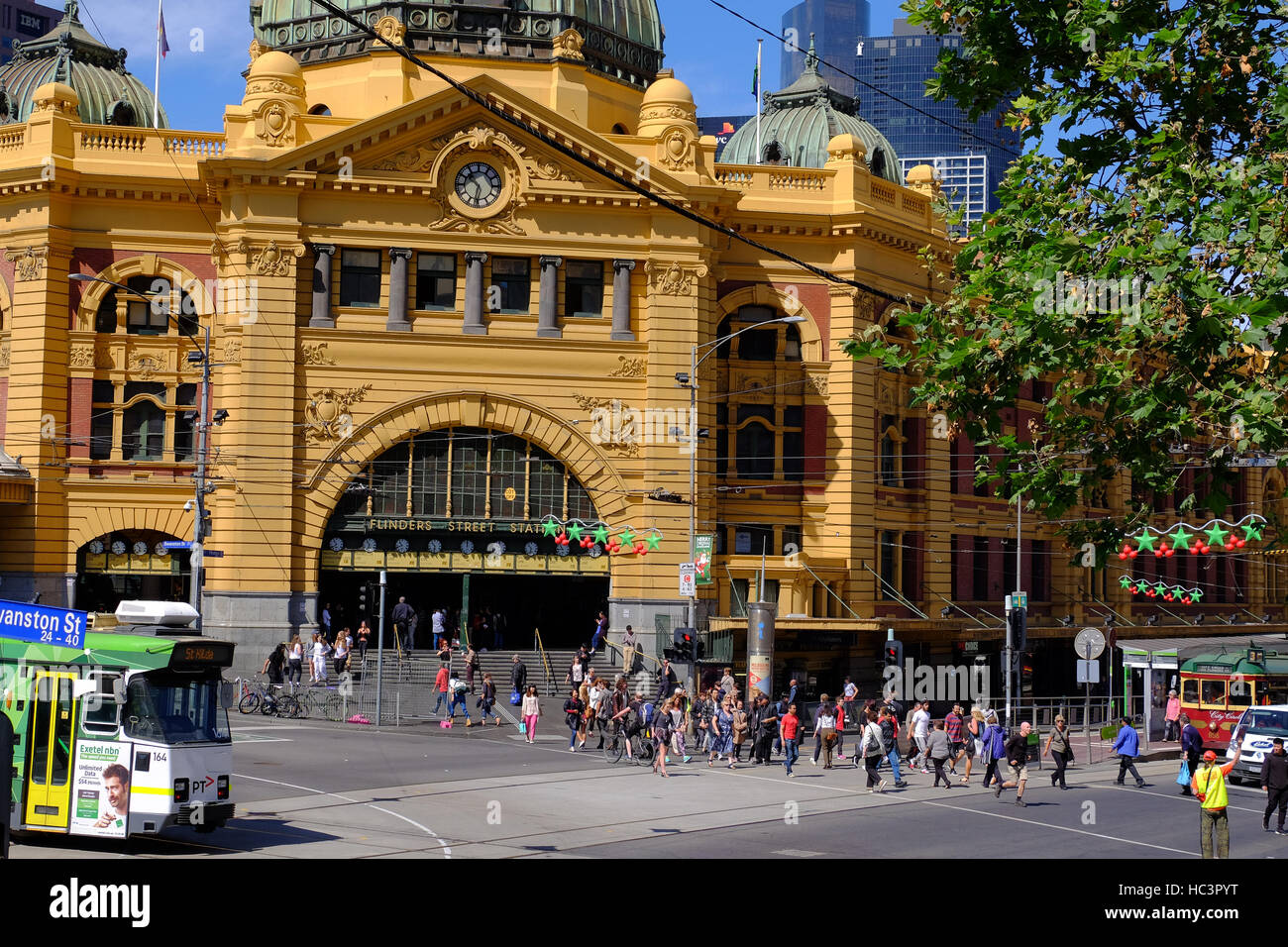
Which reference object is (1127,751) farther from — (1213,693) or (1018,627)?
(1213,693)

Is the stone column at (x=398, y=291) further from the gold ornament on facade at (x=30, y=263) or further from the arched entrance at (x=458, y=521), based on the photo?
the gold ornament on facade at (x=30, y=263)

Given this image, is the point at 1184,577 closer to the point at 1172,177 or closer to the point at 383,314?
the point at 383,314

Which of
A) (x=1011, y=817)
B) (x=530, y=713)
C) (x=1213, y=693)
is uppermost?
(x=1213, y=693)

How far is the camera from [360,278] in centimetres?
5159

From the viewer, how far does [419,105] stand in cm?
5025

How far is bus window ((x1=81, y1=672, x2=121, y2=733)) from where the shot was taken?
20.4 metres

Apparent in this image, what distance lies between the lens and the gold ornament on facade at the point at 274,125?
50281 millimetres

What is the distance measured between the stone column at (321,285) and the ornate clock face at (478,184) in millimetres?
4584

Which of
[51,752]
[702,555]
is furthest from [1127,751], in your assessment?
[51,752]

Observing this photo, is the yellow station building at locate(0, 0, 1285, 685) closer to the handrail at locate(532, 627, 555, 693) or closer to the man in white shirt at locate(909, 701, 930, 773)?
the handrail at locate(532, 627, 555, 693)

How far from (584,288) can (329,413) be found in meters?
9.29

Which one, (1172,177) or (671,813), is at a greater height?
(1172,177)
